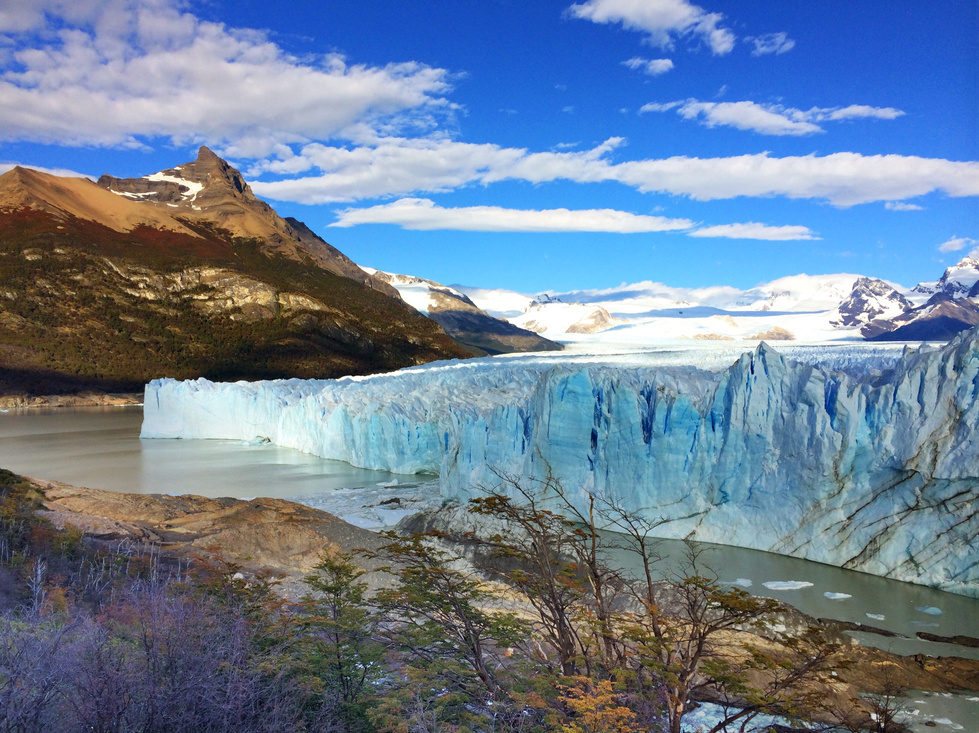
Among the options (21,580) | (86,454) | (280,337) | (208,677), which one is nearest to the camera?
(208,677)

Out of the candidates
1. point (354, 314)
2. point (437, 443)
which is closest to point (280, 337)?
point (354, 314)

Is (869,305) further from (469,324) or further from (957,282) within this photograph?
(469,324)

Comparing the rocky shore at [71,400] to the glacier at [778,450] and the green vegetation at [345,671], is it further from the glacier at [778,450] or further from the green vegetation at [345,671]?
the green vegetation at [345,671]

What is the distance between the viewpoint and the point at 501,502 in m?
6.19

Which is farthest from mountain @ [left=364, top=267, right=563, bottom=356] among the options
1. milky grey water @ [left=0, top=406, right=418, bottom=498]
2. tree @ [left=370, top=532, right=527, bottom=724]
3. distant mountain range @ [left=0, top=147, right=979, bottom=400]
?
tree @ [left=370, top=532, right=527, bottom=724]

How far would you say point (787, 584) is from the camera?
9211 millimetres

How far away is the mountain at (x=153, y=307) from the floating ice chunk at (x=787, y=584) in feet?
158

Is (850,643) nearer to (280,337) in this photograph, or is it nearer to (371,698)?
(371,698)

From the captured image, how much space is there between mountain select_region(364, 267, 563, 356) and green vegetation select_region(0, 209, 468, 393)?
122 ft

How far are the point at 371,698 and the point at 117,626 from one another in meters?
2.37

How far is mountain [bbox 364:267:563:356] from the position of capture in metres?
115

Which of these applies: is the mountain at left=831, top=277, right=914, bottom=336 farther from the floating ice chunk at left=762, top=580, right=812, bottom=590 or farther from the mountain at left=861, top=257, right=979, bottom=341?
the floating ice chunk at left=762, top=580, right=812, bottom=590

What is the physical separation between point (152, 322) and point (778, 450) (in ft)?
190

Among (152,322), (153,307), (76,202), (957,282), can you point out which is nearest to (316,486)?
(152,322)
